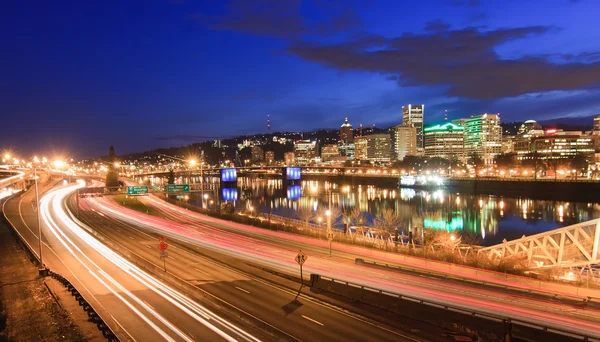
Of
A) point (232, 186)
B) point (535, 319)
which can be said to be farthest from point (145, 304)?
point (232, 186)

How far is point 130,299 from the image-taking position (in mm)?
17172

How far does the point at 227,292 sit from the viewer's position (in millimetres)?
17969

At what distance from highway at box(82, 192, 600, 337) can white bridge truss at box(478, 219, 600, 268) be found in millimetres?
8296

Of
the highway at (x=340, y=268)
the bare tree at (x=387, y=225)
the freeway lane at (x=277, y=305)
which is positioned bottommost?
the bare tree at (x=387, y=225)

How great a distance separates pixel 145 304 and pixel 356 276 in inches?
404

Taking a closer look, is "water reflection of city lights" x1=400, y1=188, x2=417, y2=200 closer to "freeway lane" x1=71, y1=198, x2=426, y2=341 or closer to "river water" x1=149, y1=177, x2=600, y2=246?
"river water" x1=149, y1=177, x2=600, y2=246

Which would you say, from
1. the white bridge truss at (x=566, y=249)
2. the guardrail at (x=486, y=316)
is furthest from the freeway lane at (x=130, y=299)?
the white bridge truss at (x=566, y=249)

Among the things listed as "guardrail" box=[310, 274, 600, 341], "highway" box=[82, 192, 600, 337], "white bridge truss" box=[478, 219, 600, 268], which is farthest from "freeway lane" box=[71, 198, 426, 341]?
"white bridge truss" box=[478, 219, 600, 268]

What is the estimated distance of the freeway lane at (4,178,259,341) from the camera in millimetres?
13539

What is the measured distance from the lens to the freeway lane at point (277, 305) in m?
A: 13.2

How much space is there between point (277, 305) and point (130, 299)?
21.5 ft

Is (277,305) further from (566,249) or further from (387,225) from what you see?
(387,225)

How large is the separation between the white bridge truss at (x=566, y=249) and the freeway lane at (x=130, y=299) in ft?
64.6

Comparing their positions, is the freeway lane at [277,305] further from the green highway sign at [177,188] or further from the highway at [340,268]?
the green highway sign at [177,188]
